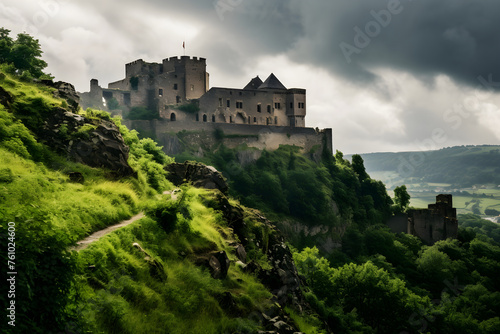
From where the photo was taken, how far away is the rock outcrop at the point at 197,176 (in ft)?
86.9

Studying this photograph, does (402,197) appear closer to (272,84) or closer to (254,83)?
(272,84)

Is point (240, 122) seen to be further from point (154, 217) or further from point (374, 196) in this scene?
point (154, 217)

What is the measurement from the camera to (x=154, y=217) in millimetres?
18625

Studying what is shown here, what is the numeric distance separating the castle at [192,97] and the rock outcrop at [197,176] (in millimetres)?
46289

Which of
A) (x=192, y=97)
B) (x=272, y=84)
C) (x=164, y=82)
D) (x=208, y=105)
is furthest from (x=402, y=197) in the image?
(x=164, y=82)

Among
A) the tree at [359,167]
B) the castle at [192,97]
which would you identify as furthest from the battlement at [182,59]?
the tree at [359,167]

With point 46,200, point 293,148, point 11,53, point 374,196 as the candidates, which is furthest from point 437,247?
point 46,200

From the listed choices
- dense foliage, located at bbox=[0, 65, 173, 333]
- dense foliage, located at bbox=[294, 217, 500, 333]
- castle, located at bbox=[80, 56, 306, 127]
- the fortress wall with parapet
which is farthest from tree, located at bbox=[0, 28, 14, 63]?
castle, located at bbox=[80, 56, 306, 127]

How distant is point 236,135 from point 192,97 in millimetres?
11545

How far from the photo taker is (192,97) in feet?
265

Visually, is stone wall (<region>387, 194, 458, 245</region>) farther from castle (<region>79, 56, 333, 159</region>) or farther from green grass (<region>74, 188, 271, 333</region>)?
green grass (<region>74, 188, 271, 333</region>)

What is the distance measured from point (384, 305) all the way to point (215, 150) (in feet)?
133

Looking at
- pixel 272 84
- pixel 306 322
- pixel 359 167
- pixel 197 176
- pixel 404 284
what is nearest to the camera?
pixel 306 322

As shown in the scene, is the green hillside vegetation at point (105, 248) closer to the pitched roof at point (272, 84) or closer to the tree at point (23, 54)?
the tree at point (23, 54)
